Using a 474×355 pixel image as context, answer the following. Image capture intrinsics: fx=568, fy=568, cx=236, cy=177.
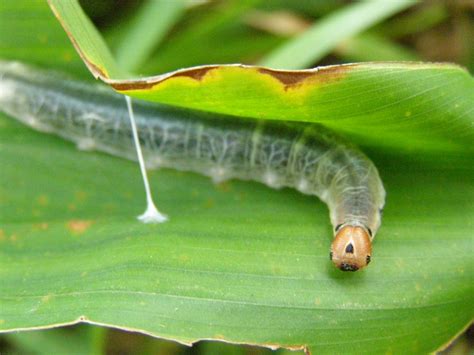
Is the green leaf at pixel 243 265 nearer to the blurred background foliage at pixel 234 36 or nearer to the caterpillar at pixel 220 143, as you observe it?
the caterpillar at pixel 220 143

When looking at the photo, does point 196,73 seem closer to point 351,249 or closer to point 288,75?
point 288,75

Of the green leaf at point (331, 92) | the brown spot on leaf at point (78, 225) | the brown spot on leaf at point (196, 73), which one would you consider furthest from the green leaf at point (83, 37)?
the brown spot on leaf at point (78, 225)

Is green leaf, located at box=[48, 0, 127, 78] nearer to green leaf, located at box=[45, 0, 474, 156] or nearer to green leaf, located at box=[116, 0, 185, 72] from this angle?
green leaf, located at box=[45, 0, 474, 156]

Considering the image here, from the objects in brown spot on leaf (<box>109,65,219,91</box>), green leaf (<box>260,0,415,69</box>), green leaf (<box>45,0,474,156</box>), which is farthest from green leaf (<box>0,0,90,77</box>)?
brown spot on leaf (<box>109,65,219,91</box>)

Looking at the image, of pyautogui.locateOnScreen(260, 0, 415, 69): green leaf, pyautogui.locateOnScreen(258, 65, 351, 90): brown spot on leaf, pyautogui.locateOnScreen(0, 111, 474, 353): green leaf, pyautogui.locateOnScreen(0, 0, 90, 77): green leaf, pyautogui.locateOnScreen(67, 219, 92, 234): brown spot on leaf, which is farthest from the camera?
pyautogui.locateOnScreen(260, 0, 415, 69): green leaf

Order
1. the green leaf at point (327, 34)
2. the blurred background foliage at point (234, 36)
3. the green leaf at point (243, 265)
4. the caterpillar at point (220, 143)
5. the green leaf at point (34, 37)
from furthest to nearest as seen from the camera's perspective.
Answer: the blurred background foliage at point (234, 36) < the green leaf at point (327, 34) < the green leaf at point (34, 37) < the caterpillar at point (220, 143) < the green leaf at point (243, 265)

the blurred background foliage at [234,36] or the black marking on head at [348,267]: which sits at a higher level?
the blurred background foliage at [234,36]
